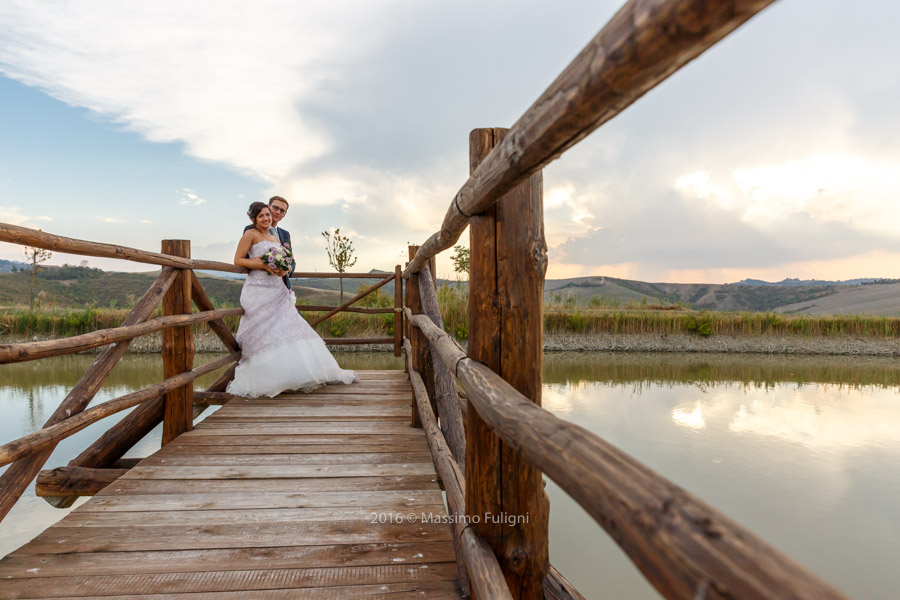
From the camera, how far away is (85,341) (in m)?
1.81

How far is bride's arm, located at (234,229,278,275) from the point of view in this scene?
12.1 feet

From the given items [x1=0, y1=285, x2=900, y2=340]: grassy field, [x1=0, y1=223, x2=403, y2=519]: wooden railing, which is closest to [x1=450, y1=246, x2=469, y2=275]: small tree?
[x1=0, y1=285, x2=900, y2=340]: grassy field

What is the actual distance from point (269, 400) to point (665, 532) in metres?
3.71

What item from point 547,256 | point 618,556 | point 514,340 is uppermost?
point 547,256

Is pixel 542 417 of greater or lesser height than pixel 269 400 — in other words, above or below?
above

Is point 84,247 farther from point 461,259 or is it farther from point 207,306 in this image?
point 461,259

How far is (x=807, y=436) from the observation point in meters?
4.71

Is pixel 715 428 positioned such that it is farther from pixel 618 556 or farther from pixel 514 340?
pixel 514 340

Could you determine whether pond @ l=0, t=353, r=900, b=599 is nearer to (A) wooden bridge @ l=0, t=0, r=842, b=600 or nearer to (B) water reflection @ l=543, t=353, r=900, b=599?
(B) water reflection @ l=543, t=353, r=900, b=599

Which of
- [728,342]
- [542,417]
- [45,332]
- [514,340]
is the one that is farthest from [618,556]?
[45,332]

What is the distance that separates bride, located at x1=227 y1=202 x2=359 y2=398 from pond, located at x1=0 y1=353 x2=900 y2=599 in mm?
1471

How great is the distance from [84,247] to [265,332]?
1.88 meters

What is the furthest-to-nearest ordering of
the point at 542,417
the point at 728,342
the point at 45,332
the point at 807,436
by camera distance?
the point at 728,342 → the point at 45,332 → the point at 807,436 → the point at 542,417

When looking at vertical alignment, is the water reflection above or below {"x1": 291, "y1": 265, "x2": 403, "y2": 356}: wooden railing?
below
